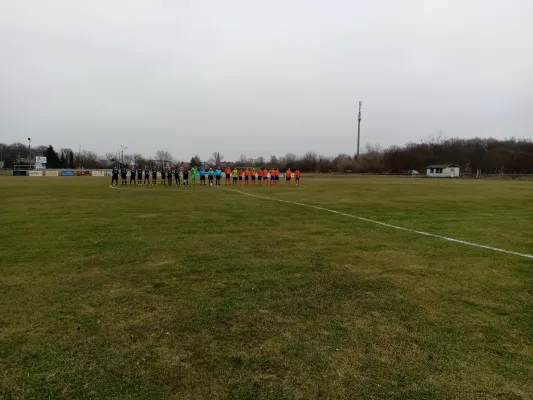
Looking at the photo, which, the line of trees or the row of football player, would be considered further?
the line of trees

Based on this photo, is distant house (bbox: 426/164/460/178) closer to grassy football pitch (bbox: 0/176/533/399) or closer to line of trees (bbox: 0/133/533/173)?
line of trees (bbox: 0/133/533/173)

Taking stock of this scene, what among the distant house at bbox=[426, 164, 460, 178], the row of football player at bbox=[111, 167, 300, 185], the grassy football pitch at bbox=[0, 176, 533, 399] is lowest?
the grassy football pitch at bbox=[0, 176, 533, 399]

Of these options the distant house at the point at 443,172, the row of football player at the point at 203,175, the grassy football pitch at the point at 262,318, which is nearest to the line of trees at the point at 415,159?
the distant house at the point at 443,172

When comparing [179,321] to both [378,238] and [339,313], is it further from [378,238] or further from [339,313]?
[378,238]

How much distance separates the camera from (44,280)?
6.03m

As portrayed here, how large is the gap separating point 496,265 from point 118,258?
23.3 ft

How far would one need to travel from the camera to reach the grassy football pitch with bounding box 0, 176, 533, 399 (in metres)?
3.31

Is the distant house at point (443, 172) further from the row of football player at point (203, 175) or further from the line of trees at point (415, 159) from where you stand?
the row of football player at point (203, 175)

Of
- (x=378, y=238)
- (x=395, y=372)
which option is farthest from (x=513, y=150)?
(x=395, y=372)

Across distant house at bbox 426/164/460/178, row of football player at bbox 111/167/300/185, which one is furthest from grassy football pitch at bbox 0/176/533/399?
distant house at bbox 426/164/460/178

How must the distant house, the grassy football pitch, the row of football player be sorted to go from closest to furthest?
the grassy football pitch, the row of football player, the distant house

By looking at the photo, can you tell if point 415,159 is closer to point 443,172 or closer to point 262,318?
point 443,172

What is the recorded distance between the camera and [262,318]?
462 cm

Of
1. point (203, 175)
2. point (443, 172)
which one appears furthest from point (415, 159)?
point (203, 175)
